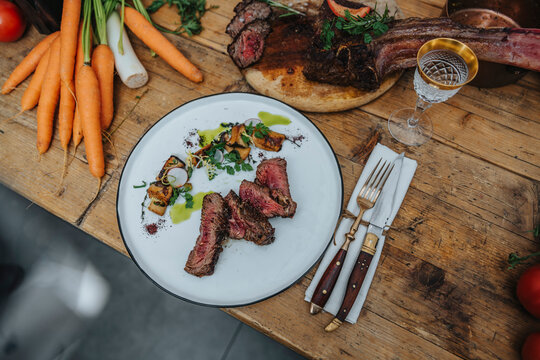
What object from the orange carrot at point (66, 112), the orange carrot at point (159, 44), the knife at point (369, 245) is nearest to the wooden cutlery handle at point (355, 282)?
the knife at point (369, 245)

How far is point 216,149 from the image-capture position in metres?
1.73

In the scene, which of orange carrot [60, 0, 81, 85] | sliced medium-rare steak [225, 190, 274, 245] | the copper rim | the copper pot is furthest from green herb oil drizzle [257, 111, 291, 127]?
orange carrot [60, 0, 81, 85]

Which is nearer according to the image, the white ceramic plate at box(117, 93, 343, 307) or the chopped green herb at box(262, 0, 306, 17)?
the white ceramic plate at box(117, 93, 343, 307)

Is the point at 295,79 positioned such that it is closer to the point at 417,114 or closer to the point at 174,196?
the point at 417,114

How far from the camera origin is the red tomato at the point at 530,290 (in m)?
1.35

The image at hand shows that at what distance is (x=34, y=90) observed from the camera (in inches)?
76.5

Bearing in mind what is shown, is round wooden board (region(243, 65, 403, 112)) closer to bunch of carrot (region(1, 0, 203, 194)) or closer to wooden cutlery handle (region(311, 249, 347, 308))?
bunch of carrot (region(1, 0, 203, 194))

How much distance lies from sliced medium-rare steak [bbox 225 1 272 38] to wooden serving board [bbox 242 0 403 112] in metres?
0.10

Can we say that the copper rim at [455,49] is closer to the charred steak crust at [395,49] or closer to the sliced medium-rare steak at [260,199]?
the charred steak crust at [395,49]

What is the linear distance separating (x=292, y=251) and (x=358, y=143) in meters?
0.71

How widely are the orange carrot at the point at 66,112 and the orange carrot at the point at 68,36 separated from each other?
4 cm

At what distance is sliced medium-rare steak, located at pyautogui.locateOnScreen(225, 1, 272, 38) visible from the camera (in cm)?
197

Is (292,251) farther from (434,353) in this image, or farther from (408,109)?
(408,109)

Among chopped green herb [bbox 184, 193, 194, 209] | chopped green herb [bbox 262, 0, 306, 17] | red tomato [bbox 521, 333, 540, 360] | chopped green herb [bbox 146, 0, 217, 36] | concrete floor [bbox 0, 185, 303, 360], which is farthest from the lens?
concrete floor [bbox 0, 185, 303, 360]
